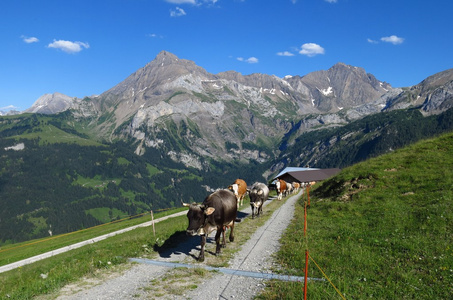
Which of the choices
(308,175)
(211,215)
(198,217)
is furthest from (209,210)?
(308,175)

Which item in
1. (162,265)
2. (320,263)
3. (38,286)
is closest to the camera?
(38,286)

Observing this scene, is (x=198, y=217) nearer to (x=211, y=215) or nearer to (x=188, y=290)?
(x=211, y=215)

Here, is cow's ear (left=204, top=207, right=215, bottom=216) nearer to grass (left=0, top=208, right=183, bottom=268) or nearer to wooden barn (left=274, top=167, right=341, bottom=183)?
grass (left=0, top=208, right=183, bottom=268)

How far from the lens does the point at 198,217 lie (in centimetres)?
1497

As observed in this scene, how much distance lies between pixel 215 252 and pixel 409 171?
23.7 meters

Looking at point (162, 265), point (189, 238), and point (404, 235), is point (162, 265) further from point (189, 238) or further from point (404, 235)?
point (404, 235)

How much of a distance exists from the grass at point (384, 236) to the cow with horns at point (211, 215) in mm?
3874

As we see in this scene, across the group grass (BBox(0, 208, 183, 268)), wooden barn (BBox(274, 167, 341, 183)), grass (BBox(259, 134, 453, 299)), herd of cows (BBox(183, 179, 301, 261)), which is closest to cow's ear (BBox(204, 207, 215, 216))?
herd of cows (BBox(183, 179, 301, 261))

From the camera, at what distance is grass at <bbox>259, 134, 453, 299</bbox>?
35.0ft

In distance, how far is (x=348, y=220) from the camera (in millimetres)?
22438

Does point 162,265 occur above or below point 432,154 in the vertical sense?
below

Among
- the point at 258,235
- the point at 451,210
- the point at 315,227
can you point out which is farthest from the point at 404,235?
the point at 258,235

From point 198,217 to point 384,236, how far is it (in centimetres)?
1182

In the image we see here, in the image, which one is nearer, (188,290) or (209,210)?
(188,290)
